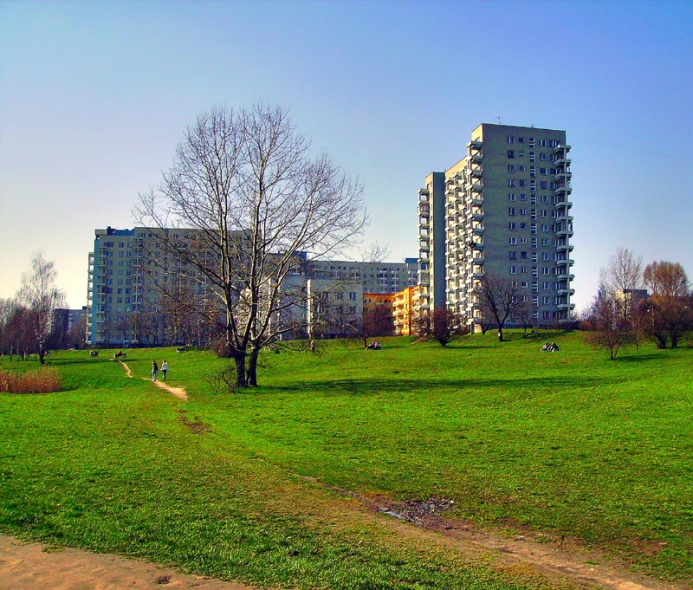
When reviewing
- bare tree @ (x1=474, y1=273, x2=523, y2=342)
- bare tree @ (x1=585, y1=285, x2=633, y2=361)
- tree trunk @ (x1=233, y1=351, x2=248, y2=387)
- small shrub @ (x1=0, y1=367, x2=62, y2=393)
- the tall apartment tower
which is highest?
the tall apartment tower

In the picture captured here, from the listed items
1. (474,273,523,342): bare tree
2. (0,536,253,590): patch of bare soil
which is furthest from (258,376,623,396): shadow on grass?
(474,273,523,342): bare tree

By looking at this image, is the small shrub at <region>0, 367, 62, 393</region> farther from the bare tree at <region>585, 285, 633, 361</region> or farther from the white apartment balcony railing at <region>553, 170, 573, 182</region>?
the white apartment balcony railing at <region>553, 170, 573, 182</region>

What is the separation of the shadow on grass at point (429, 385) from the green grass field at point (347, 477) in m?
1.98

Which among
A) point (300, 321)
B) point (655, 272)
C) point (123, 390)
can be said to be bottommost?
point (123, 390)

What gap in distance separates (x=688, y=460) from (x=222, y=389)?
86.9 ft

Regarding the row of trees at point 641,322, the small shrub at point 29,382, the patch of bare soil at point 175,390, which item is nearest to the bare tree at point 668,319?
the row of trees at point 641,322

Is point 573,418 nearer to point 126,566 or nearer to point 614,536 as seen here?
point 614,536

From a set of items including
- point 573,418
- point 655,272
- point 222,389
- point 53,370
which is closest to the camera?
point 573,418

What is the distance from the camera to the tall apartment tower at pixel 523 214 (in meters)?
106

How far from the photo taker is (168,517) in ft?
30.9

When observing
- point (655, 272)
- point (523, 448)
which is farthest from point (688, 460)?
point (655, 272)

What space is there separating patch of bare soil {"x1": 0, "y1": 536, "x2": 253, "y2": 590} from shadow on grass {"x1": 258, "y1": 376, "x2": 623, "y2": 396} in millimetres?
24631

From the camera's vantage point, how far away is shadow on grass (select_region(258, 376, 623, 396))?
1264 inches

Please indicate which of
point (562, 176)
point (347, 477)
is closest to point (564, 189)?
point (562, 176)
